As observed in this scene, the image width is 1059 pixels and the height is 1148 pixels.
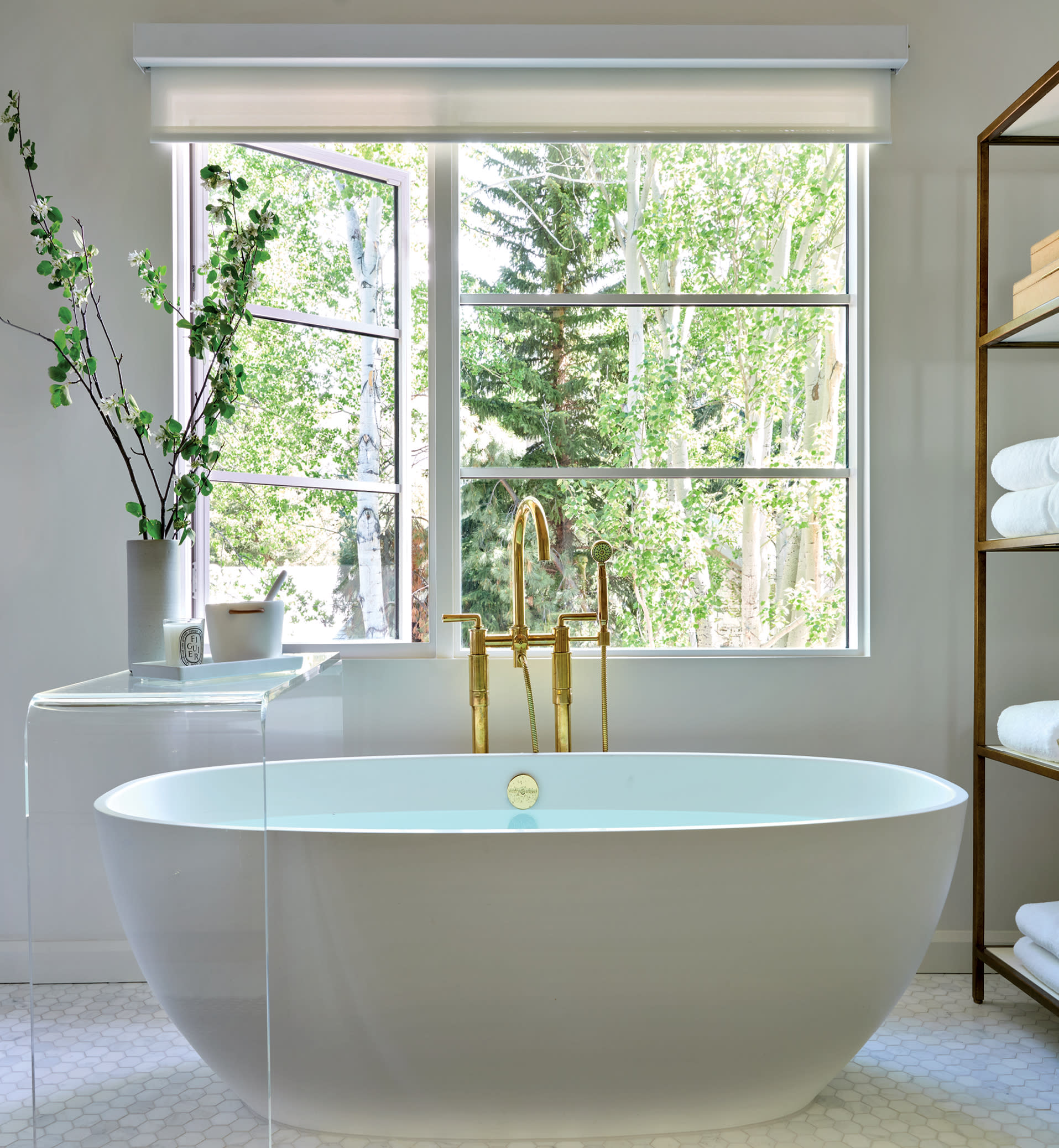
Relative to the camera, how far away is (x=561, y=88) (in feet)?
7.59

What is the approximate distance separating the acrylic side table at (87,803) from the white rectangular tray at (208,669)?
18 cm

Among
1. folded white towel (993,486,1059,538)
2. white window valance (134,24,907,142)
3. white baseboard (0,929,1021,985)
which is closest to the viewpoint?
white baseboard (0,929,1021,985)

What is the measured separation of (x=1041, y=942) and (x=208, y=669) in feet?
5.87

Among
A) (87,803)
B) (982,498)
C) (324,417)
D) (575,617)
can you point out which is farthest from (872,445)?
(87,803)

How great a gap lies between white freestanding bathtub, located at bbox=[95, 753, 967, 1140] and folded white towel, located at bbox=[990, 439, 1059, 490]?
780 mm

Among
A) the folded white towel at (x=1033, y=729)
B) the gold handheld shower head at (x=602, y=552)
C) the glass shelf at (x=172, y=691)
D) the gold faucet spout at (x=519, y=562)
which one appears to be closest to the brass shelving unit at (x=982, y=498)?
the folded white towel at (x=1033, y=729)

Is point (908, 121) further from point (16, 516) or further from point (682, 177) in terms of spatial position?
point (16, 516)

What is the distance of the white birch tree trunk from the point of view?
2.52 m

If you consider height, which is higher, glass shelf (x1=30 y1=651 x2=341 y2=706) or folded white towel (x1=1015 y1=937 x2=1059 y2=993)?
glass shelf (x1=30 y1=651 x2=341 y2=706)

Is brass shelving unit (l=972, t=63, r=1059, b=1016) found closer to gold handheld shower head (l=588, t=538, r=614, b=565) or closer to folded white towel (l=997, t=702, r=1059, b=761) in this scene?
folded white towel (l=997, t=702, r=1059, b=761)

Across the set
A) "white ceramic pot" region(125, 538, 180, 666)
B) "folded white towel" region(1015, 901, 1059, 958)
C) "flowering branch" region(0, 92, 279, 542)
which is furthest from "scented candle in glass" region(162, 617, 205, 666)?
"folded white towel" region(1015, 901, 1059, 958)

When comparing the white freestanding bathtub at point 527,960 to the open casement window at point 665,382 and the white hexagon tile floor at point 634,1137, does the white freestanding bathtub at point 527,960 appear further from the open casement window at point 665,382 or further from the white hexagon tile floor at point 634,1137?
the open casement window at point 665,382

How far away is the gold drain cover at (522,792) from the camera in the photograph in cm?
213

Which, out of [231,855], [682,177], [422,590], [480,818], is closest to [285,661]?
[231,855]
